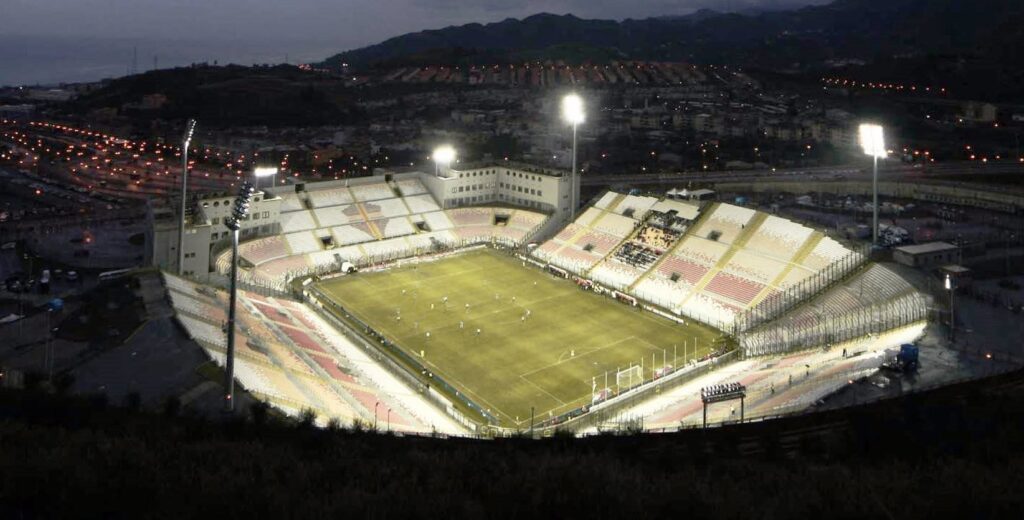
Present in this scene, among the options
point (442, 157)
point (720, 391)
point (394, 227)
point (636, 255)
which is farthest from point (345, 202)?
point (720, 391)

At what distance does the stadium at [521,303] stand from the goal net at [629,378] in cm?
10

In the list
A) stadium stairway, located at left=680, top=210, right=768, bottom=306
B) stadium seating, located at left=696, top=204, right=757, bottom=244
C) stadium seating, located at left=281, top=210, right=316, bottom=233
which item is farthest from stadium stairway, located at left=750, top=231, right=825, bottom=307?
stadium seating, located at left=281, top=210, right=316, bottom=233

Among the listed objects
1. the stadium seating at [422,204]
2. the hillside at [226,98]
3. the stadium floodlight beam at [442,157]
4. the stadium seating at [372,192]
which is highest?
the hillside at [226,98]

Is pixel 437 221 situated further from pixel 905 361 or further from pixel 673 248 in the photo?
pixel 905 361

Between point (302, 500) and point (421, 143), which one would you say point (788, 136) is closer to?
point (421, 143)

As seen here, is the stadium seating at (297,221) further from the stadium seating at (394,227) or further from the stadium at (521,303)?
the stadium seating at (394,227)

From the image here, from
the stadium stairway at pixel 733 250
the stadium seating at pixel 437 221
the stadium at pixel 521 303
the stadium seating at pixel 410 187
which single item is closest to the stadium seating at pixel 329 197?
the stadium at pixel 521 303

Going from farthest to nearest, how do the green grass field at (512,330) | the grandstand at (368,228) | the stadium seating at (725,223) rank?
the grandstand at (368,228) → the stadium seating at (725,223) → the green grass field at (512,330)

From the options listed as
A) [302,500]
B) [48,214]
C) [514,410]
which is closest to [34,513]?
[302,500]

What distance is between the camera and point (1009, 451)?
14445 mm

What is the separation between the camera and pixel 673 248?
4147 cm

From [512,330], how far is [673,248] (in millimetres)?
12520

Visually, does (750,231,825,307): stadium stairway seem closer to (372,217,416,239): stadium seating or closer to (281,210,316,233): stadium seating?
(372,217,416,239): stadium seating

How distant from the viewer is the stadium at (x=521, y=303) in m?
25.4
